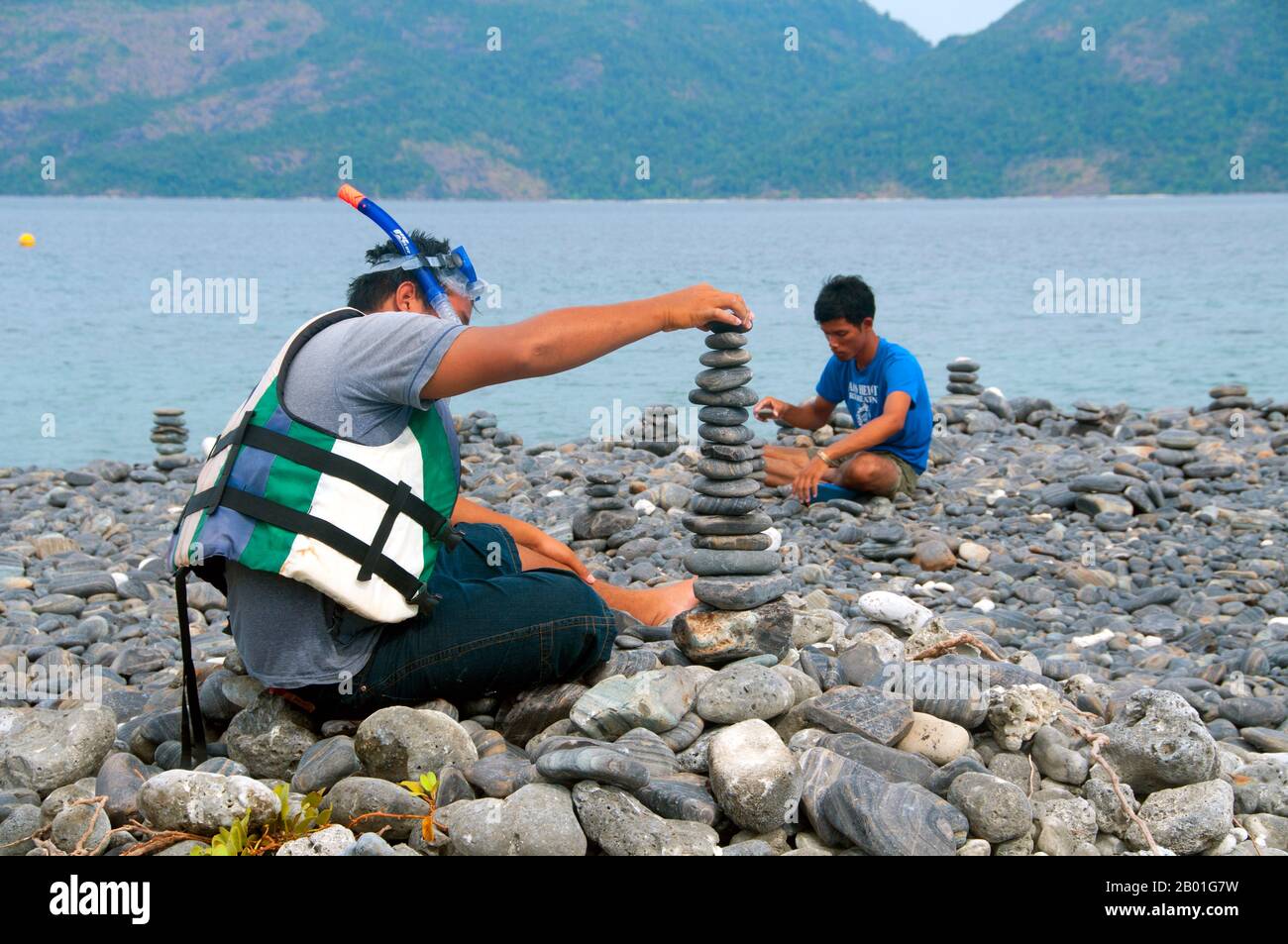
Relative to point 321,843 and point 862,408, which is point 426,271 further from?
point 862,408

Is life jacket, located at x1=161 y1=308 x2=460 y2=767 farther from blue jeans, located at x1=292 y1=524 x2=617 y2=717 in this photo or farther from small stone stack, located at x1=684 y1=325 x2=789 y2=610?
small stone stack, located at x1=684 y1=325 x2=789 y2=610

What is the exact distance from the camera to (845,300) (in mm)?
8812

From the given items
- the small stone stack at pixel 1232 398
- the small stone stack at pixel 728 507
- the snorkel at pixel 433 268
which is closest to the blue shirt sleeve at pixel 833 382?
the small stone stack at pixel 728 507

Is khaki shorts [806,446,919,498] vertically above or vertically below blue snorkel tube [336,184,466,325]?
below

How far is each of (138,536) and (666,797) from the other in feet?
22.2

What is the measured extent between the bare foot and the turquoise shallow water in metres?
10.8

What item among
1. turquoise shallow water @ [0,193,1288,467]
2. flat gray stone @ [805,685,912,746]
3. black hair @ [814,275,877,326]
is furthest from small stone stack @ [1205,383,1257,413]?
flat gray stone @ [805,685,912,746]

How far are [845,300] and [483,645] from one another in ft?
17.4

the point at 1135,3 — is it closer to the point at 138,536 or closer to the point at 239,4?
the point at 239,4

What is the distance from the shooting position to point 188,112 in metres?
128

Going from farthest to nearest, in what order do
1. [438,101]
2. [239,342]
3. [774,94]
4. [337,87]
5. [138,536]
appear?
[774,94] → [337,87] → [438,101] → [239,342] → [138,536]

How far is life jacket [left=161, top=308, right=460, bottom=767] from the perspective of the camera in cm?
384

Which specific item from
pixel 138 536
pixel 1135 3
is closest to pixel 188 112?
pixel 1135 3

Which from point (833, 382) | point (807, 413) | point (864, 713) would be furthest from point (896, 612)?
point (807, 413)
